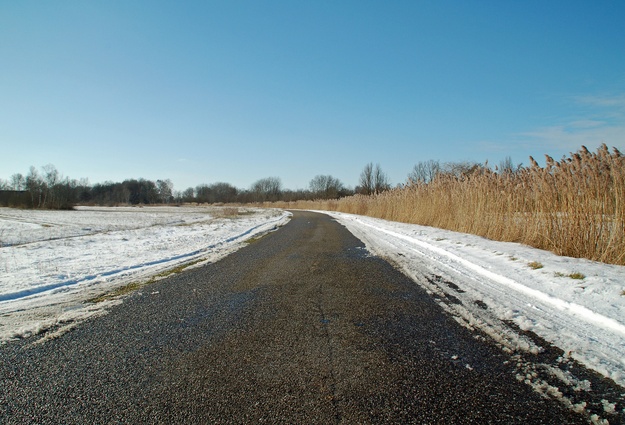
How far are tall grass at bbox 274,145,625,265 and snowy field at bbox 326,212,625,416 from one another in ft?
1.51

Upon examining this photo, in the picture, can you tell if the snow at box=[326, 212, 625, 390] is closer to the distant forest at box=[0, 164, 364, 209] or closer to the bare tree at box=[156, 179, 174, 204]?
the distant forest at box=[0, 164, 364, 209]

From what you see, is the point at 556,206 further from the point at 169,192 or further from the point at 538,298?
the point at 169,192

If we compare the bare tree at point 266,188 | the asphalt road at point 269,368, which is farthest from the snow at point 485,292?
the bare tree at point 266,188

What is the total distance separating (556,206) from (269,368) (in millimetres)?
6988

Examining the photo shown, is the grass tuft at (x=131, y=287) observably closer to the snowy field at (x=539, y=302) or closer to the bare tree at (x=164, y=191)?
the snowy field at (x=539, y=302)

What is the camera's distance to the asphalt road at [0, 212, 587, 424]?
1938 millimetres

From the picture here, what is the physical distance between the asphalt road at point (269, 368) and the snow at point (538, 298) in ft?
1.43

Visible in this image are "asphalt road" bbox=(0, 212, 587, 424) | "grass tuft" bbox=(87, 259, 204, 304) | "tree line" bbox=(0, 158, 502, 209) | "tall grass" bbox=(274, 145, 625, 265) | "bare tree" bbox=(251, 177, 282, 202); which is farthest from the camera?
"bare tree" bbox=(251, 177, 282, 202)

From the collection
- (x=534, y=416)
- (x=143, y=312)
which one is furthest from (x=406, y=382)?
(x=143, y=312)

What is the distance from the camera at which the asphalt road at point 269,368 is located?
194 centimetres

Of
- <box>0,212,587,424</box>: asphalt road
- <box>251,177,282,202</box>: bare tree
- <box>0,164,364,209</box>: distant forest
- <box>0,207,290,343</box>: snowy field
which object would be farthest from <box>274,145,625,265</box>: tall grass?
<box>251,177,282,202</box>: bare tree

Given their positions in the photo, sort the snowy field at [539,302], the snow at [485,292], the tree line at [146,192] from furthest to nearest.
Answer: the tree line at [146,192]
the snow at [485,292]
the snowy field at [539,302]

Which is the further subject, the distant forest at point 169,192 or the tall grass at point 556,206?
the distant forest at point 169,192

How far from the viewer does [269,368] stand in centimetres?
246
